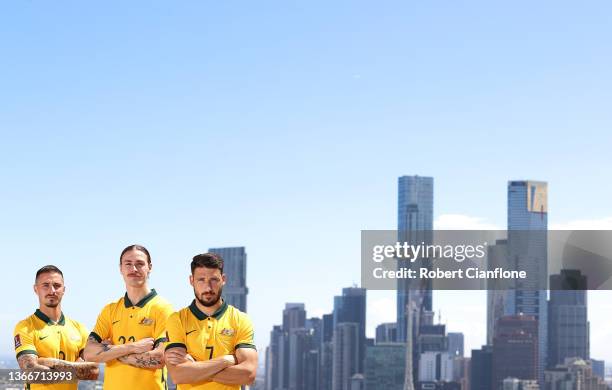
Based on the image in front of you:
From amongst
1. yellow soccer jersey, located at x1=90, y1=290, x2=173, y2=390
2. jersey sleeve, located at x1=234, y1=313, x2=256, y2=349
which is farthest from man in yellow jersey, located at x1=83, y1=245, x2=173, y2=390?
jersey sleeve, located at x1=234, y1=313, x2=256, y2=349

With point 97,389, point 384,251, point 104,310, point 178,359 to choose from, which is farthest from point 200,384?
point 384,251

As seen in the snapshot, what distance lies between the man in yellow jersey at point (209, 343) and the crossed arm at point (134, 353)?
77 cm

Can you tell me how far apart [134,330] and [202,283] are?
1550 millimetres

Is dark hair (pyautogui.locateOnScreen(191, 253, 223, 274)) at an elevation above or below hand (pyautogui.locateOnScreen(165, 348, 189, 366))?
above

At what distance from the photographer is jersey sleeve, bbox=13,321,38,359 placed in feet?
40.5

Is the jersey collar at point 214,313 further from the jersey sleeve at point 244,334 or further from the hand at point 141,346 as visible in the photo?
the hand at point 141,346

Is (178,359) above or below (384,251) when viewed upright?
below

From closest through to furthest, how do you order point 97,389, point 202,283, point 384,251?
point 202,283 < point 97,389 < point 384,251

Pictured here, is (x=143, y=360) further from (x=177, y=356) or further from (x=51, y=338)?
(x=51, y=338)

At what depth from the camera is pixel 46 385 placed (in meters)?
12.4

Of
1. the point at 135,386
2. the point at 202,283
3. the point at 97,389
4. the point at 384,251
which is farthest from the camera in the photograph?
the point at 384,251

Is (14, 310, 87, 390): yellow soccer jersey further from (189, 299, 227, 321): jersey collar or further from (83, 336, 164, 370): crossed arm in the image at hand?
(189, 299, 227, 321): jersey collar

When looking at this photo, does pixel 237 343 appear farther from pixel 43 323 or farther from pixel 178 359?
pixel 43 323

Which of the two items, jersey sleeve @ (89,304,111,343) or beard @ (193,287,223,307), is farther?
jersey sleeve @ (89,304,111,343)
